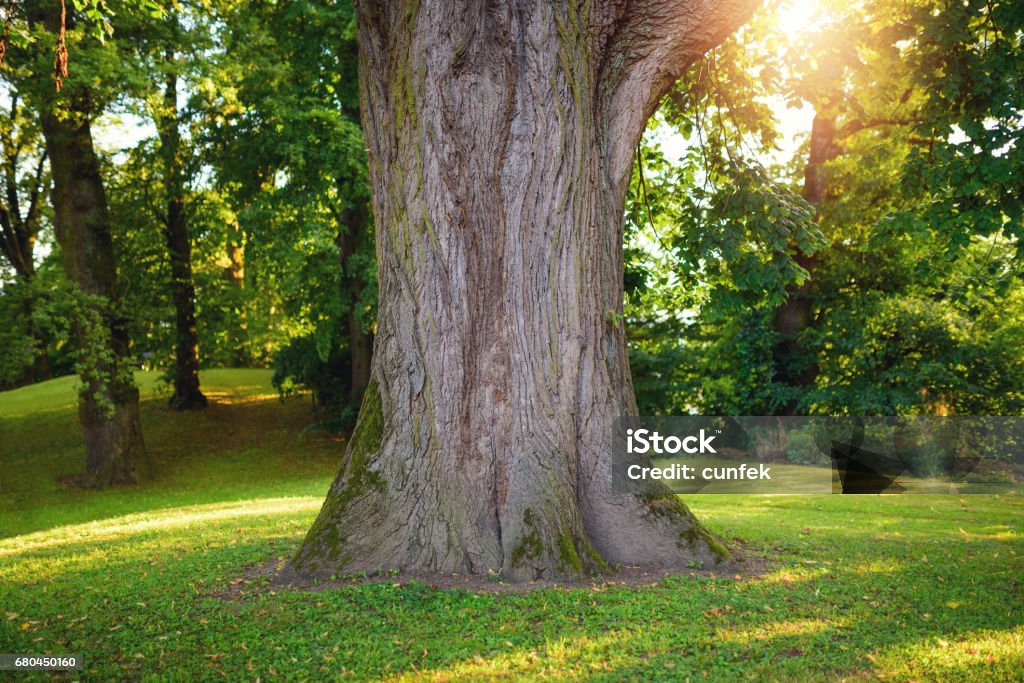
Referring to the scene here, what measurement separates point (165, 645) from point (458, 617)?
1937 millimetres

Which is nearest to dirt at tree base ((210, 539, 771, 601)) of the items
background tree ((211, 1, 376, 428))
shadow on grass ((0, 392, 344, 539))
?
shadow on grass ((0, 392, 344, 539))

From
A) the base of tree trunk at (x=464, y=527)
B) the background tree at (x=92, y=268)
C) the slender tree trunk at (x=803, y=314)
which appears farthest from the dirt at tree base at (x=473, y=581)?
the slender tree trunk at (x=803, y=314)

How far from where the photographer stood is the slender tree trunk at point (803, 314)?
1917cm

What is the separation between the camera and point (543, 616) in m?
5.50

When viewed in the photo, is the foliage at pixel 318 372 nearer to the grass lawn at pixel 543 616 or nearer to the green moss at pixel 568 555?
the grass lawn at pixel 543 616

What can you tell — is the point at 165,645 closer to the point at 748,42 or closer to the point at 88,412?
the point at 748,42

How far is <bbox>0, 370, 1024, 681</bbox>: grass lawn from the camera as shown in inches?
187

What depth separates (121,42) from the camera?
48.9 feet

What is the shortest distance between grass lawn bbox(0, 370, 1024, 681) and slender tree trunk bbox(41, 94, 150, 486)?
8022 mm

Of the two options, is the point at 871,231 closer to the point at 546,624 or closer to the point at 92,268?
the point at 546,624

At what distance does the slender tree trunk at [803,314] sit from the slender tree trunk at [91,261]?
610 inches

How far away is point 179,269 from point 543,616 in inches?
816

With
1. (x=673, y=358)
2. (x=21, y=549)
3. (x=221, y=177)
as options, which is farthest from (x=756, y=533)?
(x=221, y=177)

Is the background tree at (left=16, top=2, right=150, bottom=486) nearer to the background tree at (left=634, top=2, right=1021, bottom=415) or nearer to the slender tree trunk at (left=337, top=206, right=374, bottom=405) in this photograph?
the slender tree trunk at (left=337, top=206, right=374, bottom=405)
